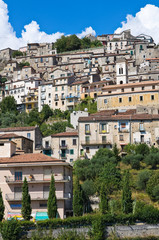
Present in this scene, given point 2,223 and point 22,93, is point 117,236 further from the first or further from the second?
point 22,93

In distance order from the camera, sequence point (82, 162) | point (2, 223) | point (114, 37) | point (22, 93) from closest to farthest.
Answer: point (2, 223), point (82, 162), point (22, 93), point (114, 37)

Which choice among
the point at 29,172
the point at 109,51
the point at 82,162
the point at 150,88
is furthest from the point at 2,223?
the point at 109,51

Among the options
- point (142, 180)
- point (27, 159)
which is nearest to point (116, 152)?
point (142, 180)

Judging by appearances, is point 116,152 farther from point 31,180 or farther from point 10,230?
point 10,230

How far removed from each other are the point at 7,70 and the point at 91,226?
106 meters

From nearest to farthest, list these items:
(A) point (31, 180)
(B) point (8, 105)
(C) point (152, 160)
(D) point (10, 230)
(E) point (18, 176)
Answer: (D) point (10, 230) < (A) point (31, 180) < (E) point (18, 176) < (C) point (152, 160) < (B) point (8, 105)

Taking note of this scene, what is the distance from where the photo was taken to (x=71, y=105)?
10038 centimetres

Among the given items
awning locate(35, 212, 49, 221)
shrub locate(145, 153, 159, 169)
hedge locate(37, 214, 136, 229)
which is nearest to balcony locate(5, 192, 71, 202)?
awning locate(35, 212, 49, 221)

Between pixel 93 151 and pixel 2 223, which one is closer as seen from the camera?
pixel 2 223

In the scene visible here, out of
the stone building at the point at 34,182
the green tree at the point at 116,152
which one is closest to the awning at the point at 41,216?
the stone building at the point at 34,182

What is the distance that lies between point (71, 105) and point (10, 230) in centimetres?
6320

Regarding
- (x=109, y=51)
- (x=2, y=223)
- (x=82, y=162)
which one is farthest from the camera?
(x=109, y=51)

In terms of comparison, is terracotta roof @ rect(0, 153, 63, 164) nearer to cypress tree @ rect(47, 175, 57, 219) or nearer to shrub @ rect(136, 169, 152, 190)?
cypress tree @ rect(47, 175, 57, 219)

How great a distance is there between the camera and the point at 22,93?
114938 millimetres
